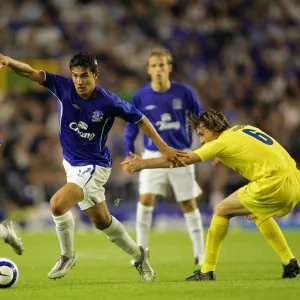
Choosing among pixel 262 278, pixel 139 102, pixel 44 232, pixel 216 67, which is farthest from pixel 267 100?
pixel 262 278

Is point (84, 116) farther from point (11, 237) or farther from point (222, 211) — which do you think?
point (222, 211)

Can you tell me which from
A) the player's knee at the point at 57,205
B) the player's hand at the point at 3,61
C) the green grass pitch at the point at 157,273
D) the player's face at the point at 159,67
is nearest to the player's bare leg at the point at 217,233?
the green grass pitch at the point at 157,273

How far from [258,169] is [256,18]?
13.0 m

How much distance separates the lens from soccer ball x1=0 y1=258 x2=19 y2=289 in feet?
23.7

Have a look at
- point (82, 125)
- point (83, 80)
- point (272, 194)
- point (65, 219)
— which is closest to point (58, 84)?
point (83, 80)

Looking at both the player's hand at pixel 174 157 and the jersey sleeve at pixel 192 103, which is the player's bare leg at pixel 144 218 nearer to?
the jersey sleeve at pixel 192 103

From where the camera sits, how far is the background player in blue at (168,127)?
1003cm

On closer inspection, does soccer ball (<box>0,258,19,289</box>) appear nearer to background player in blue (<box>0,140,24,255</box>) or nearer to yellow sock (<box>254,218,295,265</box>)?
background player in blue (<box>0,140,24,255</box>)

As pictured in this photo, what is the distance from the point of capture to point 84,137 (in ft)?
25.5

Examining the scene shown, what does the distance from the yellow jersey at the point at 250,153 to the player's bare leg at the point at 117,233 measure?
3.81ft

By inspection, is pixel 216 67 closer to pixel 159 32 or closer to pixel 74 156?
pixel 159 32

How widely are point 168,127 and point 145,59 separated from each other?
30.2 ft

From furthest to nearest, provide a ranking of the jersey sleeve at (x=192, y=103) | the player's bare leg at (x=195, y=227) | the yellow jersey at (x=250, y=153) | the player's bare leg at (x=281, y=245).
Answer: the jersey sleeve at (x=192, y=103)
the player's bare leg at (x=195, y=227)
the player's bare leg at (x=281, y=245)
the yellow jersey at (x=250, y=153)

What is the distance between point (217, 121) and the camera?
7.64 metres
